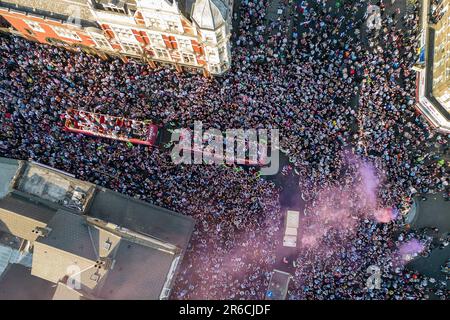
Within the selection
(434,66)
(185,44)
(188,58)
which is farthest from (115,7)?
(434,66)

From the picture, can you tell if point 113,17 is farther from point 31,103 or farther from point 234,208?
point 234,208

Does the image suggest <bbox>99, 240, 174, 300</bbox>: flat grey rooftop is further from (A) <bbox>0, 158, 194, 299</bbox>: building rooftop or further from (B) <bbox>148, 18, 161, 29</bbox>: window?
(B) <bbox>148, 18, 161, 29</bbox>: window

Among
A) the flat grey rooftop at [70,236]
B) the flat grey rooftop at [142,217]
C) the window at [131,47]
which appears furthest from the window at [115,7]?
the flat grey rooftop at [70,236]

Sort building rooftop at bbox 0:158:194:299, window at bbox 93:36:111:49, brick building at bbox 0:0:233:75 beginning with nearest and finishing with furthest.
Result: building rooftop at bbox 0:158:194:299
brick building at bbox 0:0:233:75
window at bbox 93:36:111:49

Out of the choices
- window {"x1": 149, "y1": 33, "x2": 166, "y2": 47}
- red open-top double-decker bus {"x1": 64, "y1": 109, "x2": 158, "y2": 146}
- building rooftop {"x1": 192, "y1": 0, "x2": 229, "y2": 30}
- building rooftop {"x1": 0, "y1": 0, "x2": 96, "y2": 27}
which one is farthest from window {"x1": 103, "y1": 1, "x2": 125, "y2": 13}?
red open-top double-decker bus {"x1": 64, "y1": 109, "x2": 158, "y2": 146}

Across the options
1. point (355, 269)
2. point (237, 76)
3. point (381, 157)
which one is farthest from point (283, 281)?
point (237, 76)

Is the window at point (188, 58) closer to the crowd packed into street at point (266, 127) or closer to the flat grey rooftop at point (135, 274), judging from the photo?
the crowd packed into street at point (266, 127)

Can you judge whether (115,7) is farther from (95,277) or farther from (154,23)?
(95,277)
